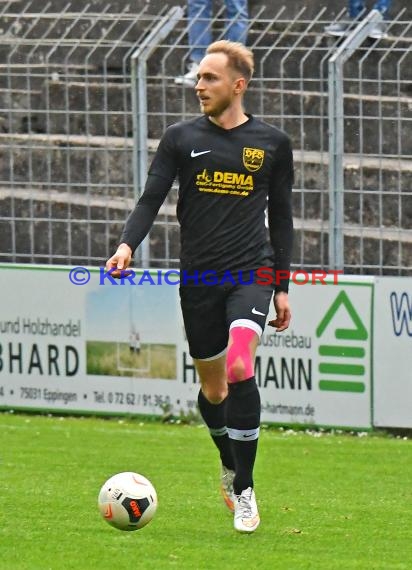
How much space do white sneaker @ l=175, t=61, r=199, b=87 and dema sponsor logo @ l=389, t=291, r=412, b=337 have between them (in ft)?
8.04

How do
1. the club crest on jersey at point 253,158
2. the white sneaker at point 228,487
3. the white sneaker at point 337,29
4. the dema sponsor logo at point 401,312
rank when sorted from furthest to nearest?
1. the white sneaker at point 337,29
2. the dema sponsor logo at point 401,312
3. the white sneaker at point 228,487
4. the club crest on jersey at point 253,158

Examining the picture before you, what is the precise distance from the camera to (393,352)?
1081 cm

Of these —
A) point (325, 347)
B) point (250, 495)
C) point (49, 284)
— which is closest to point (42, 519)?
point (250, 495)

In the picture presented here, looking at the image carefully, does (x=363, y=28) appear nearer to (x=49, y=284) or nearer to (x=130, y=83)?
(x=130, y=83)

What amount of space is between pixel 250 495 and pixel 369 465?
2801 millimetres

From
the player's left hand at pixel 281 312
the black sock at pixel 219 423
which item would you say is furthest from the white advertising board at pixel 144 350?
the player's left hand at pixel 281 312

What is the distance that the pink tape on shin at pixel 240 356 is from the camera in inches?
269

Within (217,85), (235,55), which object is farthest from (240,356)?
(235,55)

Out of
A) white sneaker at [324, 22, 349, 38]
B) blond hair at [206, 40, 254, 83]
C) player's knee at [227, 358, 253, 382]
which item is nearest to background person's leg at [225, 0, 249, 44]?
white sneaker at [324, 22, 349, 38]

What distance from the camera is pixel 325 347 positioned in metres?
11.1

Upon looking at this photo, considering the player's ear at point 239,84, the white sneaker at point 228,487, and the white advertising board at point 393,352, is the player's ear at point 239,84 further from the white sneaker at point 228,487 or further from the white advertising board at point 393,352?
the white advertising board at point 393,352

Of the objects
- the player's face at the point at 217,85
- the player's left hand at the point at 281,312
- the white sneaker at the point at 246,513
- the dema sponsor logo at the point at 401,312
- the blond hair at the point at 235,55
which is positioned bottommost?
the white sneaker at the point at 246,513

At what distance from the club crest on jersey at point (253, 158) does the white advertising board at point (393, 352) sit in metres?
3.86

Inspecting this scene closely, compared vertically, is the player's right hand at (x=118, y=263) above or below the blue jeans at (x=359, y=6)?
below
